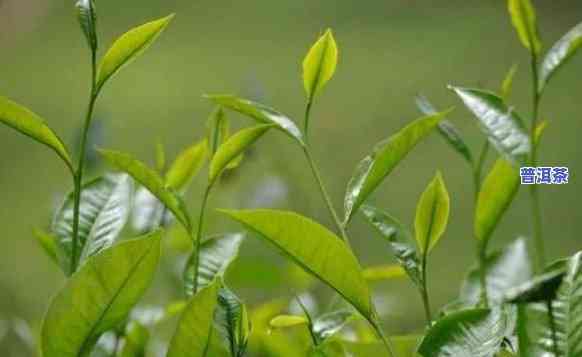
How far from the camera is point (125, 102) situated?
2.02 metres

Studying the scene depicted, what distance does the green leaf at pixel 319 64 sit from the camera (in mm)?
340

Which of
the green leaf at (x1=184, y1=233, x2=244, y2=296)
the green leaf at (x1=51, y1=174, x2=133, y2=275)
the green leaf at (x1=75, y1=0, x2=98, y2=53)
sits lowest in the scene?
the green leaf at (x1=184, y1=233, x2=244, y2=296)

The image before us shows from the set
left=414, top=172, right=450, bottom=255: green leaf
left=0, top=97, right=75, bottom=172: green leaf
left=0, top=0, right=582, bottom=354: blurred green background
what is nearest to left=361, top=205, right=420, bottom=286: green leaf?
left=414, top=172, right=450, bottom=255: green leaf

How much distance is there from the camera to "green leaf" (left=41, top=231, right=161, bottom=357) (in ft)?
0.94

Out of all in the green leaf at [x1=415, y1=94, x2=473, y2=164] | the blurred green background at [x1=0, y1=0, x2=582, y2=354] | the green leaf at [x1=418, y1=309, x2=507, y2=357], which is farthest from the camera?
the blurred green background at [x1=0, y1=0, x2=582, y2=354]

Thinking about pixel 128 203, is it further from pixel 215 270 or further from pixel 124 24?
pixel 124 24

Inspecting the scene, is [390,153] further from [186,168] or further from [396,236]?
[186,168]

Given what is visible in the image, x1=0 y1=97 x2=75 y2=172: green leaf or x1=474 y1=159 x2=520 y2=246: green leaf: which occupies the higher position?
x1=0 y1=97 x2=75 y2=172: green leaf

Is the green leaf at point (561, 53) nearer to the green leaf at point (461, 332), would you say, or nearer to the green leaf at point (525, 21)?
the green leaf at point (525, 21)

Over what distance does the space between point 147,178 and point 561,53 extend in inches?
6.2

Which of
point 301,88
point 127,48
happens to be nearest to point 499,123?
point 127,48

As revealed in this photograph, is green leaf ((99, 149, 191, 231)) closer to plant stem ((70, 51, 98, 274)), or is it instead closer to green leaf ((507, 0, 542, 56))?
plant stem ((70, 51, 98, 274))

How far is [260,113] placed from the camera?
13.0 inches

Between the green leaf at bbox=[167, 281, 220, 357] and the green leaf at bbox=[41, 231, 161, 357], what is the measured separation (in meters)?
0.02
